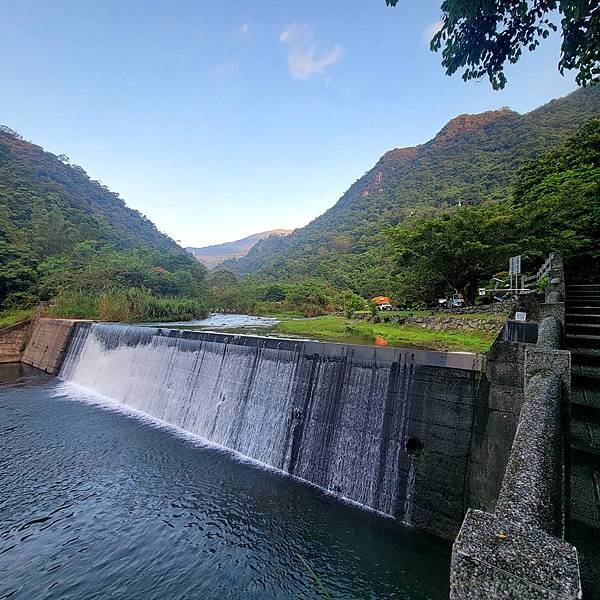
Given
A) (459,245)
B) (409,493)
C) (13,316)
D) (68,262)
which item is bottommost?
(409,493)

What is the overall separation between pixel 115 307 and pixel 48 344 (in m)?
7.18

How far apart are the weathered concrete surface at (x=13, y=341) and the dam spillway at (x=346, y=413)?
1475 centimetres

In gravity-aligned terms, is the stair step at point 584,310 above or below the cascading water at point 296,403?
above

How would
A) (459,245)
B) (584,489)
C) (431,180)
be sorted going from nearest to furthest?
1. (584,489)
2. (459,245)
3. (431,180)

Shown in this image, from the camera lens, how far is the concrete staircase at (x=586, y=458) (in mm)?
2361

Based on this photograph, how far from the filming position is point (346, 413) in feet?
20.5

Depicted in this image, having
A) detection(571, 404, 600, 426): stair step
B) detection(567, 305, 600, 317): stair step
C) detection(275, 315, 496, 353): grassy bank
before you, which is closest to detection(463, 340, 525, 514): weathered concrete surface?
detection(571, 404, 600, 426): stair step

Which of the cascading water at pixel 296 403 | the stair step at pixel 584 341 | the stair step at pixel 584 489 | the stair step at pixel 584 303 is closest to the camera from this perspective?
the stair step at pixel 584 489

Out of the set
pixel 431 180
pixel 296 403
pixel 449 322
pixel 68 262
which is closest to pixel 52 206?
pixel 68 262

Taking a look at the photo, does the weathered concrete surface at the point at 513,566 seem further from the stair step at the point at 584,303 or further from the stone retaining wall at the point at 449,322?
the stone retaining wall at the point at 449,322

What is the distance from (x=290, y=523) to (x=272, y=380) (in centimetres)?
293

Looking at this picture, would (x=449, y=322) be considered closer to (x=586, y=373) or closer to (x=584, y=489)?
(x=586, y=373)

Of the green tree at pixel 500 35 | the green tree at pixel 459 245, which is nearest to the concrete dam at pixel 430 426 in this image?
the green tree at pixel 500 35

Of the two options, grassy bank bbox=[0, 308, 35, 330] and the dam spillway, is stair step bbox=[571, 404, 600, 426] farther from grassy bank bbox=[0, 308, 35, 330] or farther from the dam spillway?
grassy bank bbox=[0, 308, 35, 330]
